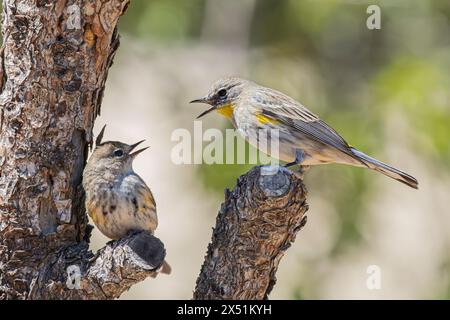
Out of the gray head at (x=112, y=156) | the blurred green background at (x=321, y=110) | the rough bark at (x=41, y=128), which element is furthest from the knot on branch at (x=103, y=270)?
the blurred green background at (x=321, y=110)

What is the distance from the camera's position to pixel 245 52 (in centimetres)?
1031

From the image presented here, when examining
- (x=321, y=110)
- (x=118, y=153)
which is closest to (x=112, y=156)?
(x=118, y=153)

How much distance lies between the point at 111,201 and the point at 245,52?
495 cm

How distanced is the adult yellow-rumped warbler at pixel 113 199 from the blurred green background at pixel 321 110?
3217mm

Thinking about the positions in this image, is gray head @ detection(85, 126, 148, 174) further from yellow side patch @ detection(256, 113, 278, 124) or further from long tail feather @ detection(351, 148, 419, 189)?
long tail feather @ detection(351, 148, 419, 189)

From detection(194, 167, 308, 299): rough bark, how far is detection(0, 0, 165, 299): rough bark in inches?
18.5

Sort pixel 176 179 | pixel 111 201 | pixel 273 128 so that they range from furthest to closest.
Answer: pixel 176 179 < pixel 273 128 < pixel 111 201

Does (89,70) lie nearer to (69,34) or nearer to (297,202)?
(69,34)

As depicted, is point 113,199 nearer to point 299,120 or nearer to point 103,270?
point 103,270

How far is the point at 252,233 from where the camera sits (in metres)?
4.95

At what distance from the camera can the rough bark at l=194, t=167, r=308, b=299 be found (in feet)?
16.2

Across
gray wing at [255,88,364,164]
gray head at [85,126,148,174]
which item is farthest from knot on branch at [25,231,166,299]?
gray wing at [255,88,364,164]

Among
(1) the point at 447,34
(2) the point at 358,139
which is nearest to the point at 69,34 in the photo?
(2) the point at 358,139

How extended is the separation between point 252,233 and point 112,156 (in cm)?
142
